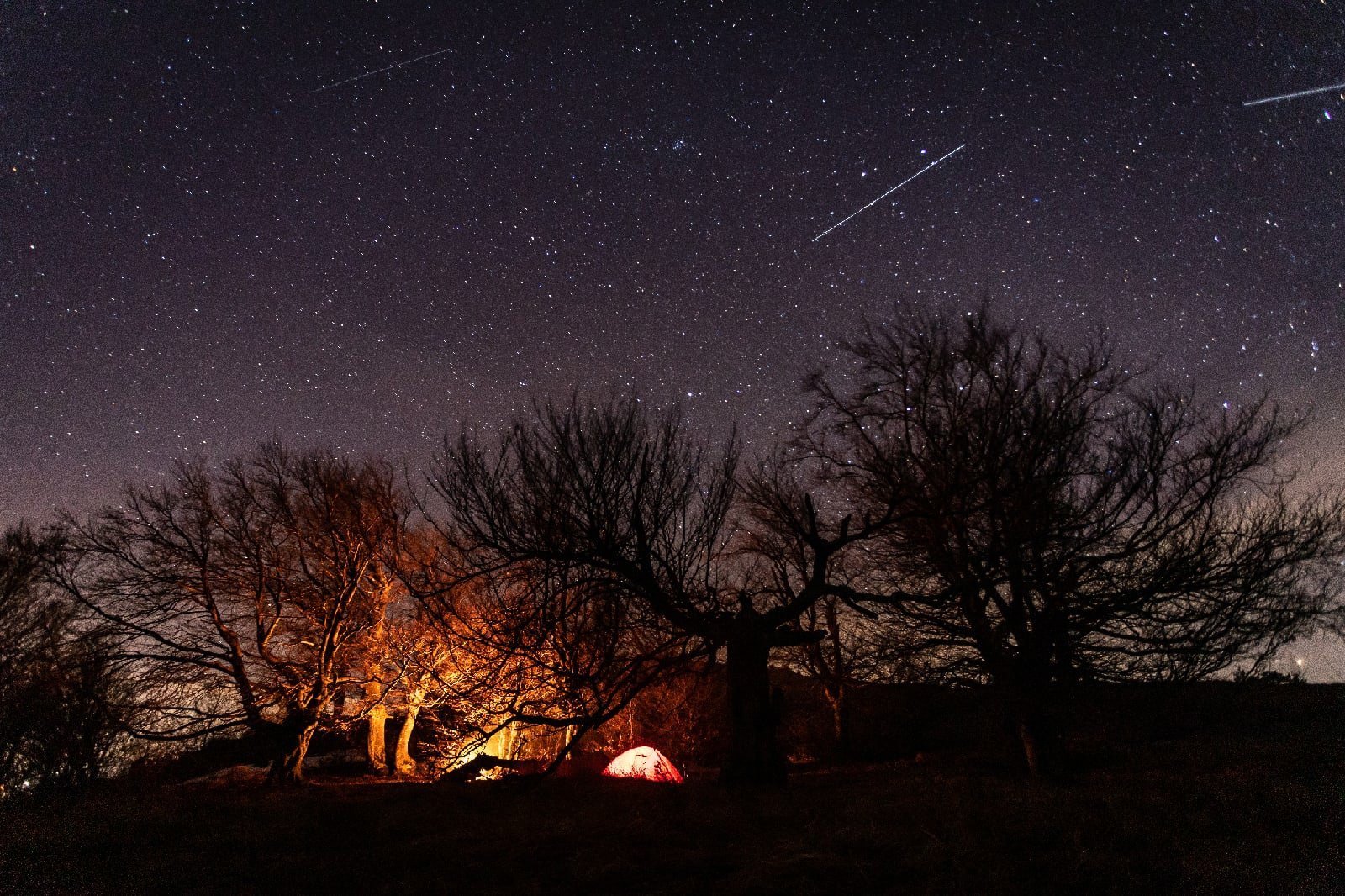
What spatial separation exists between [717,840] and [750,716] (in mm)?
3316

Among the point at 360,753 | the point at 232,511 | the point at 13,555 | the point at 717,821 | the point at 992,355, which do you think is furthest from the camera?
the point at 360,753

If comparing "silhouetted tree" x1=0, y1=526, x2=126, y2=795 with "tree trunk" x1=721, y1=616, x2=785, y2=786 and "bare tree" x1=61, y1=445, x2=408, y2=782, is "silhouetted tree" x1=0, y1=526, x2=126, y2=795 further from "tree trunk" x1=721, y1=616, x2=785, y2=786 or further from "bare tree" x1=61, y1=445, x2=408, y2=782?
"tree trunk" x1=721, y1=616, x2=785, y2=786

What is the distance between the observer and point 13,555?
18875 mm

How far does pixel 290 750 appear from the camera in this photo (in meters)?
14.9

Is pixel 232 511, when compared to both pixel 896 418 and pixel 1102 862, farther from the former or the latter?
pixel 1102 862

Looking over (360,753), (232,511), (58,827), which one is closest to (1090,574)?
(58,827)

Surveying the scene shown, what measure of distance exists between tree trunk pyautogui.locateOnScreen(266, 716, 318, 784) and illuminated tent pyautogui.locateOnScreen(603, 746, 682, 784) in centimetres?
603

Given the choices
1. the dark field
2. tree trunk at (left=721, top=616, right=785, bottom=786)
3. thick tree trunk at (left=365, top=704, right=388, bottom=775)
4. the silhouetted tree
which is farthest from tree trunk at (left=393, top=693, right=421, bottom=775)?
tree trunk at (left=721, top=616, right=785, bottom=786)

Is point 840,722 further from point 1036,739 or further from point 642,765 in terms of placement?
point 1036,739

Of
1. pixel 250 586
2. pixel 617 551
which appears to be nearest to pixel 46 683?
pixel 250 586

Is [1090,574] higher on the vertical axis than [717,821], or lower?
higher

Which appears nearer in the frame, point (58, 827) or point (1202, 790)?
point (1202, 790)

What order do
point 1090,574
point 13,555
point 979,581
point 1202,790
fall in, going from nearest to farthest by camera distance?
point 1202,790
point 979,581
point 1090,574
point 13,555

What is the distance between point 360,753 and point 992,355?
20.6 m
